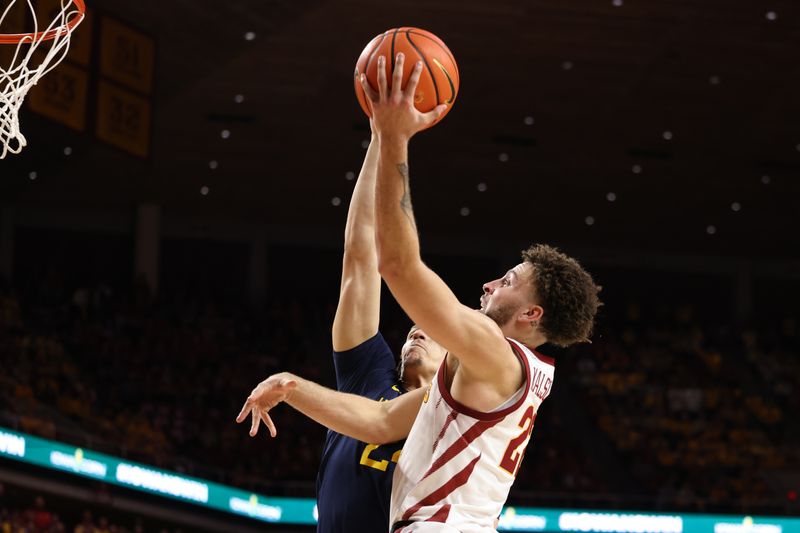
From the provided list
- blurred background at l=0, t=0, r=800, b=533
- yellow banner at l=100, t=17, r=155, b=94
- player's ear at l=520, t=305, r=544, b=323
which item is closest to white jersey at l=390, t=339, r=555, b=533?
player's ear at l=520, t=305, r=544, b=323

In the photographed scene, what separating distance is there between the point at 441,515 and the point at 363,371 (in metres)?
1.26

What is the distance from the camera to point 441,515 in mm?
2941

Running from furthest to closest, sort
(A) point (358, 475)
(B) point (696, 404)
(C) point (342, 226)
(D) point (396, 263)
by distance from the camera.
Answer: (C) point (342, 226) → (B) point (696, 404) → (A) point (358, 475) → (D) point (396, 263)

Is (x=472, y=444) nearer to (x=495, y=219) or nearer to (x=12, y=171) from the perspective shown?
(x=12, y=171)

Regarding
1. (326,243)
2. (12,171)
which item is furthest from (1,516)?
(326,243)

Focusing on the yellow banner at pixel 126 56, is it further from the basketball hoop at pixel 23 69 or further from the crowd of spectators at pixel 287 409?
the crowd of spectators at pixel 287 409

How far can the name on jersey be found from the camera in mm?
3042

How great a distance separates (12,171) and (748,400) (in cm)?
1386

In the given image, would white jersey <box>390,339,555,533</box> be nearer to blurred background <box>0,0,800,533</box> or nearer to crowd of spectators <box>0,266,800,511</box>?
blurred background <box>0,0,800,533</box>

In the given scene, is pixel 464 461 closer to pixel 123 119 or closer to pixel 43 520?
pixel 123 119

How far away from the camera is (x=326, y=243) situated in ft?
82.2

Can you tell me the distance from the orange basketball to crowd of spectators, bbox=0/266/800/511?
11.2 metres

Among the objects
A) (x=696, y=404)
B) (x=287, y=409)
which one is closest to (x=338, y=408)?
(x=287, y=409)

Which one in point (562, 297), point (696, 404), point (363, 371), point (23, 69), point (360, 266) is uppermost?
point (696, 404)
